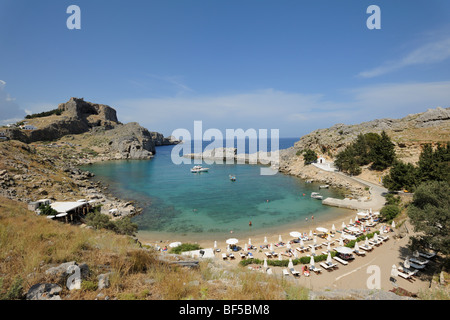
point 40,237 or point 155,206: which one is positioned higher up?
point 40,237

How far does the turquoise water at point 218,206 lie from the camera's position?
24609mm

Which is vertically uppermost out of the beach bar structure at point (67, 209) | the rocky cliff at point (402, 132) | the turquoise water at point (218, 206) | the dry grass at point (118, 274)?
the rocky cliff at point (402, 132)

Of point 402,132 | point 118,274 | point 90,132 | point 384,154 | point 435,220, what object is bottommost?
point 435,220

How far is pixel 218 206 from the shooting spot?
32.7m

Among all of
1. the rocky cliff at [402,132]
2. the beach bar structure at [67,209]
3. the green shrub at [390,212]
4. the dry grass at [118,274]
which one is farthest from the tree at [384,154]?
the beach bar structure at [67,209]

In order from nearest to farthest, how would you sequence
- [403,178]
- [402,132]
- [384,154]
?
[403,178]
[384,154]
[402,132]

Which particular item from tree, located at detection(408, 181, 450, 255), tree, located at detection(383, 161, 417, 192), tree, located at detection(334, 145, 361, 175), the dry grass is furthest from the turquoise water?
the dry grass

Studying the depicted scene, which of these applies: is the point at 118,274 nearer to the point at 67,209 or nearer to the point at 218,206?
the point at 67,209

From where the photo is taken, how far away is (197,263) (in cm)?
758

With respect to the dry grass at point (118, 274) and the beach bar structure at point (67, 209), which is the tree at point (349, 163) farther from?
the beach bar structure at point (67, 209)

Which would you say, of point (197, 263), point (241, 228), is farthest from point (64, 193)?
point (197, 263)

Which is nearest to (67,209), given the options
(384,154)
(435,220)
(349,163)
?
(435,220)

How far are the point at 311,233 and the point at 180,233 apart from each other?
49.5 feet
